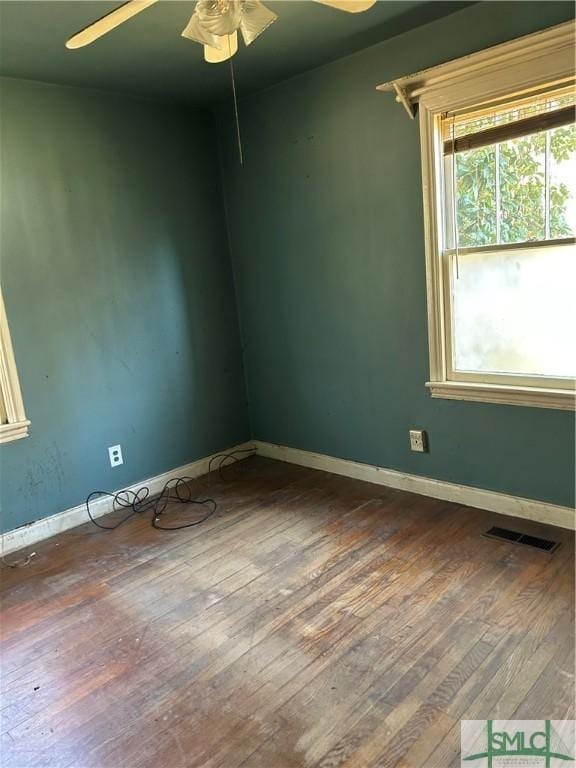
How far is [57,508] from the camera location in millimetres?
3186

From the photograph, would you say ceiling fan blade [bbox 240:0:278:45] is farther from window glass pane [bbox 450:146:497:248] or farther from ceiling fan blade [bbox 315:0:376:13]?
window glass pane [bbox 450:146:497:248]

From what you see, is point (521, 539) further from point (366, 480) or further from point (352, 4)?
point (352, 4)

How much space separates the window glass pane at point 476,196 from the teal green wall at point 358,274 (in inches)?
8.5

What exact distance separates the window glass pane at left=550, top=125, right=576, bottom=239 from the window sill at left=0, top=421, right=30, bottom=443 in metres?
2.87

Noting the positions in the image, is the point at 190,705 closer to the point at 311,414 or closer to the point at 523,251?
the point at 311,414

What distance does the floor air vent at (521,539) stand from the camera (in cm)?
249

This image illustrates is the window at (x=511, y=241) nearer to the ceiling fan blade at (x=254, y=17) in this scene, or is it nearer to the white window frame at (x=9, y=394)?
the ceiling fan blade at (x=254, y=17)

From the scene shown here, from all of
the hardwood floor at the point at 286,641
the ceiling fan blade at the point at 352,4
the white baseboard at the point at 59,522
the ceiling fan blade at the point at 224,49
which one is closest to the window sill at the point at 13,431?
the white baseboard at the point at 59,522

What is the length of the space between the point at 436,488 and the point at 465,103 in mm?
1986

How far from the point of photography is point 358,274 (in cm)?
319

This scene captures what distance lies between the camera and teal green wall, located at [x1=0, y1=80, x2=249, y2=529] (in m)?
2.99

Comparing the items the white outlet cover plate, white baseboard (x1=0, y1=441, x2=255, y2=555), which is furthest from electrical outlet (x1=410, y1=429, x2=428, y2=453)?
white baseboard (x1=0, y1=441, x2=255, y2=555)

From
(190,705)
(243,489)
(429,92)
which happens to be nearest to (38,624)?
(190,705)

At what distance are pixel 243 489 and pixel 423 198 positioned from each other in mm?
2052
